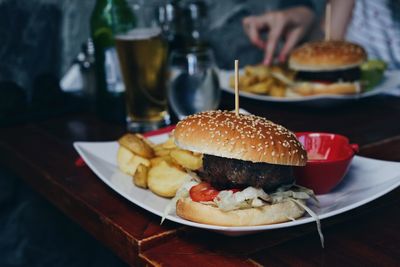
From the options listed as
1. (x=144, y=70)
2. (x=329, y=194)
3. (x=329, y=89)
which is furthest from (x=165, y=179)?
(x=329, y=89)

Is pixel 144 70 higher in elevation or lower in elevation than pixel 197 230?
higher

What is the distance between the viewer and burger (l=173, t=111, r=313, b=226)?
1155mm

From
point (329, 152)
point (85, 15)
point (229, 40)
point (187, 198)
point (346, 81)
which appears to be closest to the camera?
point (187, 198)

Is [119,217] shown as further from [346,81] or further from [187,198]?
[346,81]

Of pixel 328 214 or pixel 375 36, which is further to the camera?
pixel 375 36

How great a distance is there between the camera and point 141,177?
1.40 meters

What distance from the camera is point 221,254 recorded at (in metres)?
1.14

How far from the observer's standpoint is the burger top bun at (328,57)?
2.27m

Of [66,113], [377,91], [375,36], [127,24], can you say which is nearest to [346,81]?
[377,91]

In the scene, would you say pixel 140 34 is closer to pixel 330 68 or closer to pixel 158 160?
pixel 158 160

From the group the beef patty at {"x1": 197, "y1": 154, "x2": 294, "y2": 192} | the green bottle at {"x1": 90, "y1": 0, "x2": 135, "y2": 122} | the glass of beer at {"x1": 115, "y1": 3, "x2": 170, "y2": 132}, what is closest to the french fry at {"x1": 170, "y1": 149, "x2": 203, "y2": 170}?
the beef patty at {"x1": 197, "y1": 154, "x2": 294, "y2": 192}

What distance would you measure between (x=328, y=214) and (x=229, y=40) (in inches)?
102

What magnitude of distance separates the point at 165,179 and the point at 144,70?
0.71 metres

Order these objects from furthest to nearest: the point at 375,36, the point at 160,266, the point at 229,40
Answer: the point at 375,36 → the point at 229,40 → the point at 160,266
